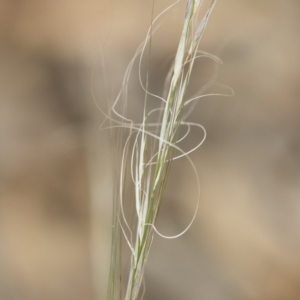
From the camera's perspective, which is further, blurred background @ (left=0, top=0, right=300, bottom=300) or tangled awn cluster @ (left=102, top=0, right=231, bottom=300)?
blurred background @ (left=0, top=0, right=300, bottom=300)

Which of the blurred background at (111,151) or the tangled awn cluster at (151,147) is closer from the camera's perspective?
the tangled awn cluster at (151,147)

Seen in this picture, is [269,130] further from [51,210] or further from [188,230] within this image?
[51,210]

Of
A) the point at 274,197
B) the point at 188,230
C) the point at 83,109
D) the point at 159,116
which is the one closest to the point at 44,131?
the point at 83,109

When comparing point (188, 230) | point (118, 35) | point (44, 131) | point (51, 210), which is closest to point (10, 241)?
point (51, 210)

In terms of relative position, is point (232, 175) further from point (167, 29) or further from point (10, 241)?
point (10, 241)

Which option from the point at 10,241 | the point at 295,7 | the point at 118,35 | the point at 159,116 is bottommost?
the point at 10,241

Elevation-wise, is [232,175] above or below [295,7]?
below
